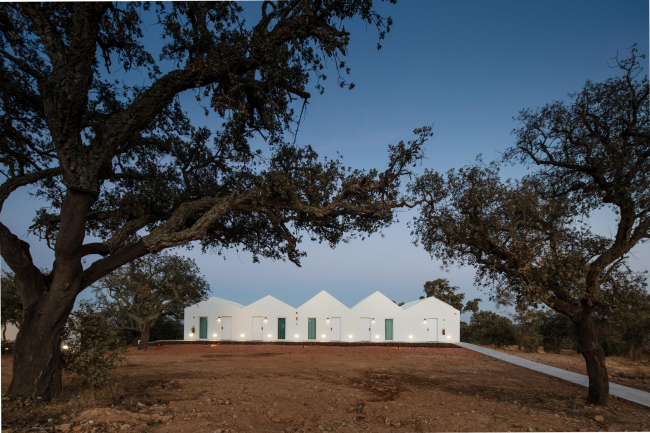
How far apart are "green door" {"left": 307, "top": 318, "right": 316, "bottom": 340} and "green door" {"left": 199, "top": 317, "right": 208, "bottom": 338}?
7.44 m

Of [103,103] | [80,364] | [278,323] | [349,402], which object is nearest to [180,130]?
[103,103]

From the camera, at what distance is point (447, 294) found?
1436 inches

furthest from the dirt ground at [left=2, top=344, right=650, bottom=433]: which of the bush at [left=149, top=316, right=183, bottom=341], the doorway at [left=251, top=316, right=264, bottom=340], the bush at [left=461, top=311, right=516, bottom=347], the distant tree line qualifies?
the bush at [left=149, top=316, right=183, bottom=341]

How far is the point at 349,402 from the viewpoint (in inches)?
313

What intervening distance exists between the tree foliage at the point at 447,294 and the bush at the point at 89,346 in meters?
30.1

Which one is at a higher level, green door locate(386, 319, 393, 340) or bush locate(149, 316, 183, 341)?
green door locate(386, 319, 393, 340)

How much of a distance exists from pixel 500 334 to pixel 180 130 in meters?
31.2

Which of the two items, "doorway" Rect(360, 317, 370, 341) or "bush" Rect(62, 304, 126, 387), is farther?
"doorway" Rect(360, 317, 370, 341)

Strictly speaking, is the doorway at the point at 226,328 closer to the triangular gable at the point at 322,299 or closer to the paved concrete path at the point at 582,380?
the triangular gable at the point at 322,299

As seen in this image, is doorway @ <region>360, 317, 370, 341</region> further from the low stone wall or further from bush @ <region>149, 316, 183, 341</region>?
bush @ <region>149, 316, 183, 341</region>

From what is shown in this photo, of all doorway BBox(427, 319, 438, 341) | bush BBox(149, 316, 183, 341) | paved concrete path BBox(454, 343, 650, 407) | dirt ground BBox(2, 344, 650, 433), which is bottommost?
bush BBox(149, 316, 183, 341)

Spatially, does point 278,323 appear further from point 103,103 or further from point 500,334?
point 103,103

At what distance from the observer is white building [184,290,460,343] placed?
2725 centimetres

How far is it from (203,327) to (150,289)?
6570mm
